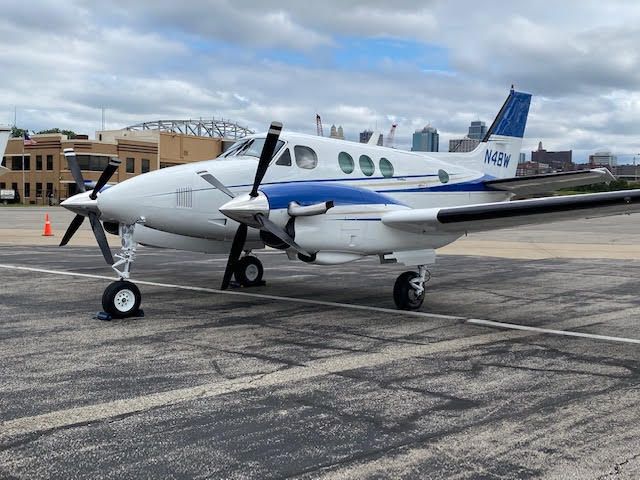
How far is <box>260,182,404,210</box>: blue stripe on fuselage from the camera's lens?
9.35 m

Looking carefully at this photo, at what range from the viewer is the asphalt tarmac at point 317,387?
4316 mm

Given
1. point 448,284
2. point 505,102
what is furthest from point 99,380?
point 505,102

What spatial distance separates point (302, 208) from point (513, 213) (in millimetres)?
3183

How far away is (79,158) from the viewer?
7725 cm

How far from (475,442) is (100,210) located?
22.8 feet

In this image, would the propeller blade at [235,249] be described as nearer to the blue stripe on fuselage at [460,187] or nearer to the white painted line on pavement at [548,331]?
the blue stripe on fuselage at [460,187]

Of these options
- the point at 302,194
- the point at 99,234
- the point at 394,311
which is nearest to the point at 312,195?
the point at 302,194

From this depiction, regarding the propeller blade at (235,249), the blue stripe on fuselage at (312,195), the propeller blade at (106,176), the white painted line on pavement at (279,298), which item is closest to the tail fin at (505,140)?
the white painted line on pavement at (279,298)

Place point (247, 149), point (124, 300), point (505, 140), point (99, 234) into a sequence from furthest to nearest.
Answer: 1. point (505, 140)
2. point (247, 149)
3. point (99, 234)
4. point (124, 300)

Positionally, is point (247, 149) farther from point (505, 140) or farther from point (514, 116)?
point (514, 116)

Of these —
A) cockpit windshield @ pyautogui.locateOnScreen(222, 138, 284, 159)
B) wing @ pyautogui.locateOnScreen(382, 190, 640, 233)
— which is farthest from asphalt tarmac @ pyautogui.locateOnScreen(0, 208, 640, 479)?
cockpit windshield @ pyautogui.locateOnScreen(222, 138, 284, 159)

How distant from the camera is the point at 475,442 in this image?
467cm

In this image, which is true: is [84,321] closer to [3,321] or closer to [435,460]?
[3,321]

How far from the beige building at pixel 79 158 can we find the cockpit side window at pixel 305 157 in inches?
2767
